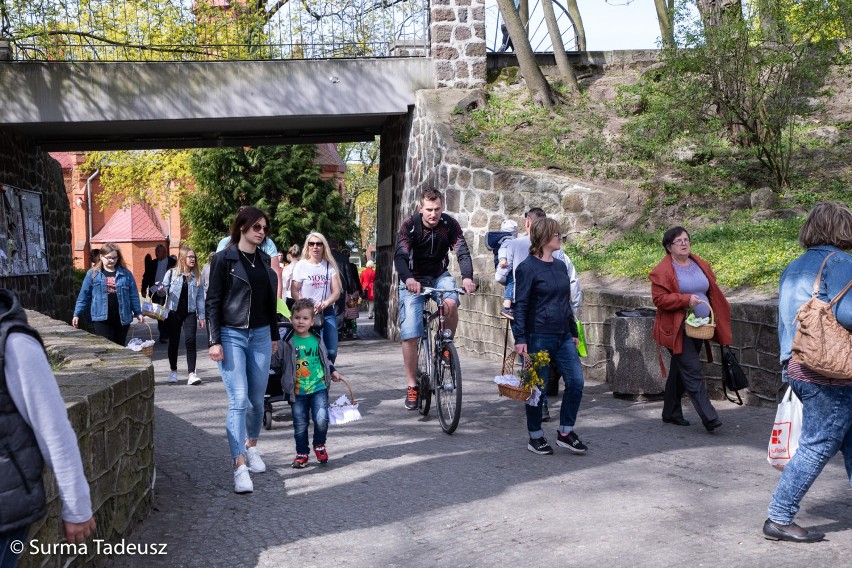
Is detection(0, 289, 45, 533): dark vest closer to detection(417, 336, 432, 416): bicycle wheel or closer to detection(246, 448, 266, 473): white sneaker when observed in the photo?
detection(246, 448, 266, 473): white sneaker

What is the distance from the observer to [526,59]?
19312 millimetres

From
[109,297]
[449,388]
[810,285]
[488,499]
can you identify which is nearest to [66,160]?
[109,297]

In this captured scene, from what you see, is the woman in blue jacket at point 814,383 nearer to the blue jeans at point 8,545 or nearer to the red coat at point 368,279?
the blue jeans at point 8,545

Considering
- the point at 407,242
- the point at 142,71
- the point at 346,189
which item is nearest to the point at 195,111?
the point at 142,71

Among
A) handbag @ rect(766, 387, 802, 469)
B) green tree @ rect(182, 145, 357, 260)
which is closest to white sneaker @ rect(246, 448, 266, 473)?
handbag @ rect(766, 387, 802, 469)

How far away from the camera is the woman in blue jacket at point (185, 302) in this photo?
13.1 meters

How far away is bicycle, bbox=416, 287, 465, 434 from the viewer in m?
8.66

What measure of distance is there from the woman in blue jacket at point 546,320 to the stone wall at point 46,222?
46.3 ft

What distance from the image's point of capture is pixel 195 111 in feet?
60.1

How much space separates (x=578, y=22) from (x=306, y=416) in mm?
19022

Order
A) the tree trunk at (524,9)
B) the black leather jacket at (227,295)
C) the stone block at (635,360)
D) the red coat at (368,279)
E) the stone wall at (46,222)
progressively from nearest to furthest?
the black leather jacket at (227,295)
the stone block at (635,360)
the stone wall at (46,222)
the tree trunk at (524,9)
the red coat at (368,279)

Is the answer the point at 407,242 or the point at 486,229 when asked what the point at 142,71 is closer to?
the point at 486,229

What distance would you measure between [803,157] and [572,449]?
11981 millimetres

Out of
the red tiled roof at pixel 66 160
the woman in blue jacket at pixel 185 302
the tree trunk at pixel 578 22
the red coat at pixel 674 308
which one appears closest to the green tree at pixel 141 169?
the tree trunk at pixel 578 22
